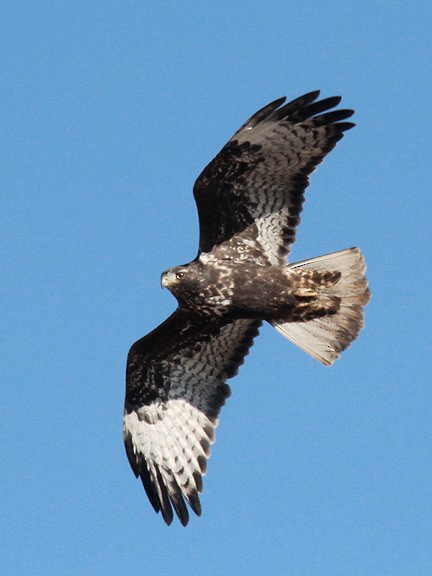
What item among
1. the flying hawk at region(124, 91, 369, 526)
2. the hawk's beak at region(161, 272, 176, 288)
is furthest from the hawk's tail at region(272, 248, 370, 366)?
the hawk's beak at region(161, 272, 176, 288)

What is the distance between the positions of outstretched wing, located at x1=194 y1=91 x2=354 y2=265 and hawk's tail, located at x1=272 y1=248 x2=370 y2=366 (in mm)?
461

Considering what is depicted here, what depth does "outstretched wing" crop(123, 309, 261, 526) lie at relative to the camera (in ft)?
36.8

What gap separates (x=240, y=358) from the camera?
11.3 metres

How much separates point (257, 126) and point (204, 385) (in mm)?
2648

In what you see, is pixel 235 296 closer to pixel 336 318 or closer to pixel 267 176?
pixel 336 318

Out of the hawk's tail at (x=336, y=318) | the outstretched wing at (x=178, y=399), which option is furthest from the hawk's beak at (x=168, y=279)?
the hawk's tail at (x=336, y=318)

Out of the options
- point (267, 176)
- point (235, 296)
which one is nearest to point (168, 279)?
point (235, 296)

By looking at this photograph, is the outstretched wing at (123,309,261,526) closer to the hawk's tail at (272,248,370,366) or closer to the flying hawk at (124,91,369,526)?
the flying hawk at (124,91,369,526)

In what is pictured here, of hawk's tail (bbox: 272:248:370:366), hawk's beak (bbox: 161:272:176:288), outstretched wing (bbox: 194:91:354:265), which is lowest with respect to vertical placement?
hawk's tail (bbox: 272:248:370:366)

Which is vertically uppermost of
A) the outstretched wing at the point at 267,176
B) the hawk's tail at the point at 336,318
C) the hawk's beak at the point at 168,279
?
the outstretched wing at the point at 267,176

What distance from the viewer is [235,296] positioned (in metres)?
10.4

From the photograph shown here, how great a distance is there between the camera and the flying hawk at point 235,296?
1044 centimetres

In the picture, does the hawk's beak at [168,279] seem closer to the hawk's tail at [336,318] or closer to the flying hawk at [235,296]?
the flying hawk at [235,296]

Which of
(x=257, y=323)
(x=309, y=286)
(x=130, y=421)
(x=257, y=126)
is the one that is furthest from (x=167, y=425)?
(x=257, y=126)
